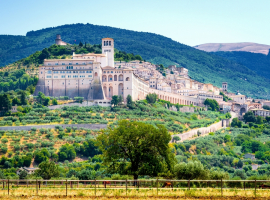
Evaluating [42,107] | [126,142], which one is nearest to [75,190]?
[126,142]

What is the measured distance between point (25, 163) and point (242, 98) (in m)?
71.5

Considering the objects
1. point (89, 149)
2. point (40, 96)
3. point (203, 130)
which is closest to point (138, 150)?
point (89, 149)

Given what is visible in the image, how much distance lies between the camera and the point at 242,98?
124062 mm

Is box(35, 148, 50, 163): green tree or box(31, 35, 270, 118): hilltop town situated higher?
box(31, 35, 270, 118): hilltop town

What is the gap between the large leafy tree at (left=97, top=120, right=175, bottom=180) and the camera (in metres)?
37.5

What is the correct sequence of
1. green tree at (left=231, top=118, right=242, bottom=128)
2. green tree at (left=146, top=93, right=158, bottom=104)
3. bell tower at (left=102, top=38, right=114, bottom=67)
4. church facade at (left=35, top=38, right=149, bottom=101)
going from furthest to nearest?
1. green tree at (left=231, top=118, right=242, bottom=128)
2. bell tower at (left=102, top=38, right=114, bottom=67)
3. green tree at (left=146, top=93, right=158, bottom=104)
4. church facade at (left=35, top=38, right=149, bottom=101)

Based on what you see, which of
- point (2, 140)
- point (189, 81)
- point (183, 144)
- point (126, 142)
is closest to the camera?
point (126, 142)

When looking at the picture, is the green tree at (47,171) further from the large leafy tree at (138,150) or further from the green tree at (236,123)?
the green tree at (236,123)

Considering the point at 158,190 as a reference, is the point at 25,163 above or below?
below

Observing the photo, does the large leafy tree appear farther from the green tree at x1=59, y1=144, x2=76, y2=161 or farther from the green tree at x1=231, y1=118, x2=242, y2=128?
the green tree at x1=231, y1=118, x2=242, y2=128

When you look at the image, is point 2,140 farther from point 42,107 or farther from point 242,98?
point 242,98

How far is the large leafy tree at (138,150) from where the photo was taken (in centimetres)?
3753

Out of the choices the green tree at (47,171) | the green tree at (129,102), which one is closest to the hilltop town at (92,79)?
the green tree at (129,102)

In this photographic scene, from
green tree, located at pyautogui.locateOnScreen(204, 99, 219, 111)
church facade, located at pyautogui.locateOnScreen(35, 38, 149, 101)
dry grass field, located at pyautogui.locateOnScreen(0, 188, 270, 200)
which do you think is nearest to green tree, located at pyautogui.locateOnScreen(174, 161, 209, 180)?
dry grass field, located at pyautogui.locateOnScreen(0, 188, 270, 200)
